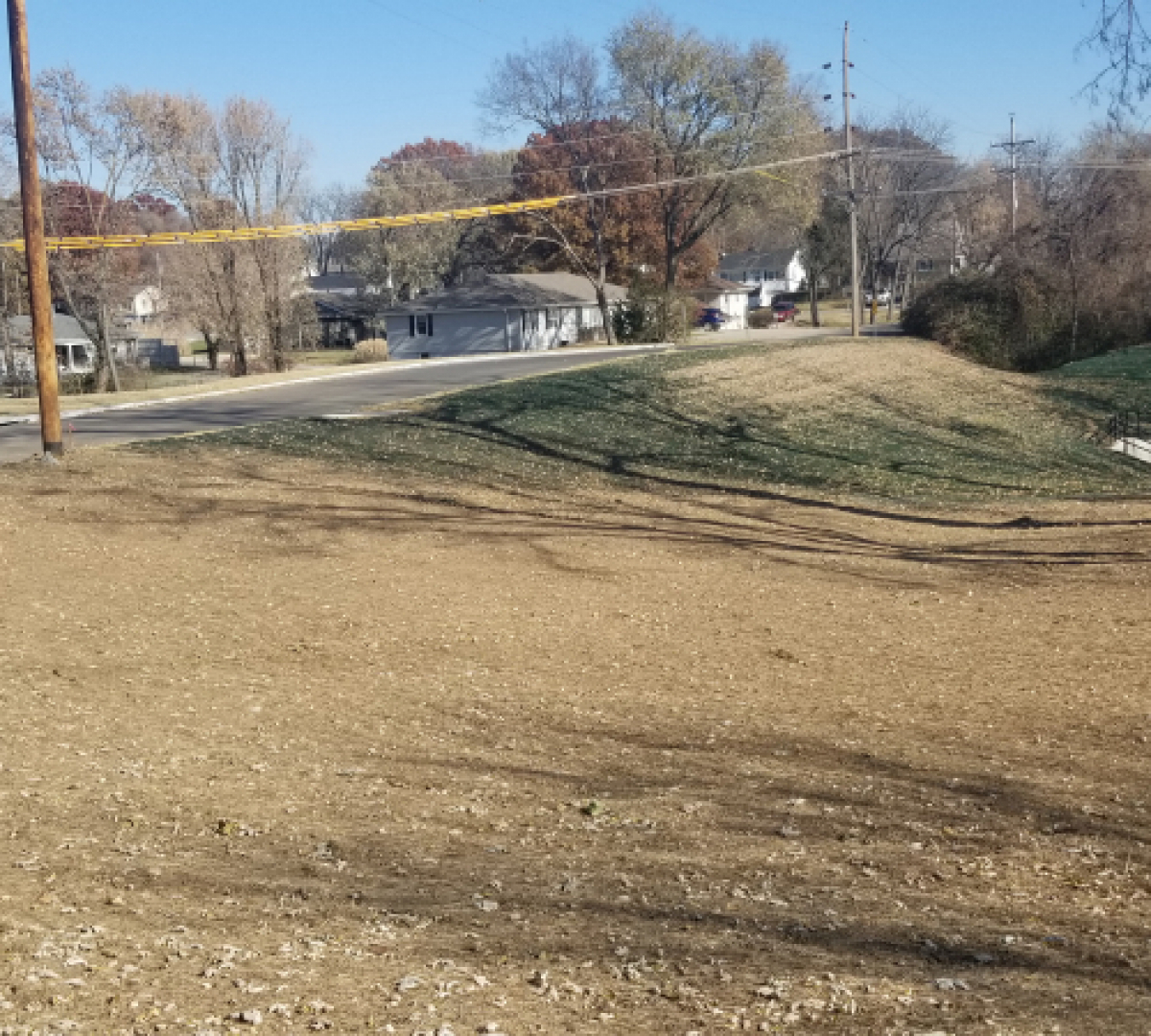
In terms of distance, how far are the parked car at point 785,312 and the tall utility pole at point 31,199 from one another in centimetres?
7531

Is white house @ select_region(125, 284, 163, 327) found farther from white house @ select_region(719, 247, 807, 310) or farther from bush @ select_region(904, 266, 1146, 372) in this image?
white house @ select_region(719, 247, 807, 310)

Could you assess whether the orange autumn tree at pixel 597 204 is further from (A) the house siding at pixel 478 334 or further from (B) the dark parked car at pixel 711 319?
(B) the dark parked car at pixel 711 319

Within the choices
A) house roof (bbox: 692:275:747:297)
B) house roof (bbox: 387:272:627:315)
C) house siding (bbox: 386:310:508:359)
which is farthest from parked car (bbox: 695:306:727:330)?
house siding (bbox: 386:310:508:359)

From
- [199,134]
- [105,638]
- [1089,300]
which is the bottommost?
[105,638]

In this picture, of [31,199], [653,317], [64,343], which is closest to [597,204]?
[653,317]

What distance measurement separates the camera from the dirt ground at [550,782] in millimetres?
4750

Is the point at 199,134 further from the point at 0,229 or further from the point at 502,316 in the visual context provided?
the point at 502,316

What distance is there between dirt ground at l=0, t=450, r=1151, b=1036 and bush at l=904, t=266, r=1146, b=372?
3394cm

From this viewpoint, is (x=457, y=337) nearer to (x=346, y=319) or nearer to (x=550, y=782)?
(x=346, y=319)

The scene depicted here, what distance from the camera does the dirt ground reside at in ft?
15.6

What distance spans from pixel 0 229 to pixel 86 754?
49.8 meters

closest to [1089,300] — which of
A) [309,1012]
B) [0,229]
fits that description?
[0,229]

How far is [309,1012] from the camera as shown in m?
4.48

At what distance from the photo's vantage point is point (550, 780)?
762 centimetres
